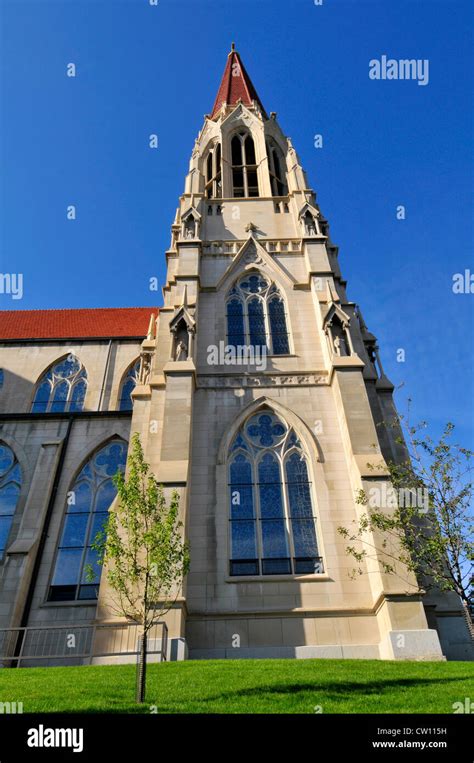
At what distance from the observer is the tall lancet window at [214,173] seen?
2922cm

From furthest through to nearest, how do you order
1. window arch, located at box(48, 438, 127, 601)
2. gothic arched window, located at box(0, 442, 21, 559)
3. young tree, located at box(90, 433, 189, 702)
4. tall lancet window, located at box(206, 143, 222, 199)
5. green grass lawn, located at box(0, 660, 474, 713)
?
1. tall lancet window, located at box(206, 143, 222, 199)
2. gothic arched window, located at box(0, 442, 21, 559)
3. window arch, located at box(48, 438, 127, 601)
4. young tree, located at box(90, 433, 189, 702)
5. green grass lawn, located at box(0, 660, 474, 713)

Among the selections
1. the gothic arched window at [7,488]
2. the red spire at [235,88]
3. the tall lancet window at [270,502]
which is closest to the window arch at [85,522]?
the gothic arched window at [7,488]

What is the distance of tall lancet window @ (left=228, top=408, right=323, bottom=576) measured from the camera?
46.2 feet

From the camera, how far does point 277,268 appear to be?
854 inches

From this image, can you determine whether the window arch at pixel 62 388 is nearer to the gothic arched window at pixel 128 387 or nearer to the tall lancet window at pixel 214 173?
the gothic arched window at pixel 128 387

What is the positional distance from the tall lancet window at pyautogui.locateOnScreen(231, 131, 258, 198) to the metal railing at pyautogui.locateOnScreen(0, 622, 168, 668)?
22805 millimetres

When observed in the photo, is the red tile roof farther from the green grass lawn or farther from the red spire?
the green grass lawn

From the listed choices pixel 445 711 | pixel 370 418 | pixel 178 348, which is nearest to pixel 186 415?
pixel 178 348

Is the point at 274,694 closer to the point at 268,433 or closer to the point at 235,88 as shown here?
the point at 268,433

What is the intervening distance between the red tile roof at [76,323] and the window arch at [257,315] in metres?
7.32

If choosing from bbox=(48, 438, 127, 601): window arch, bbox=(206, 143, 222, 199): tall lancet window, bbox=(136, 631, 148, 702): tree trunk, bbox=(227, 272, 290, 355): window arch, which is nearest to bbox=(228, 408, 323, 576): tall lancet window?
bbox=(227, 272, 290, 355): window arch

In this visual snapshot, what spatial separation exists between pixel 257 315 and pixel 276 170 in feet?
48.3

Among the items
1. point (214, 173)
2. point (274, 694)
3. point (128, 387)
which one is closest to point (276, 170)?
point (214, 173)

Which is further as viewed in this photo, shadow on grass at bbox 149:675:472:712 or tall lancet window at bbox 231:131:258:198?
tall lancet window at bbox 231:131:258:198
